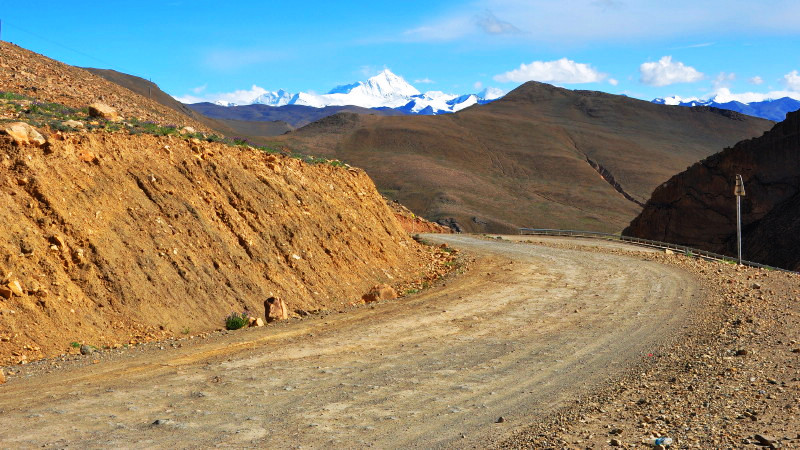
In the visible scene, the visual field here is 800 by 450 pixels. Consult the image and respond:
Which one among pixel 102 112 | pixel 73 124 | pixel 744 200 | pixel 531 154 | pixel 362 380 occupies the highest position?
pixel 531 154

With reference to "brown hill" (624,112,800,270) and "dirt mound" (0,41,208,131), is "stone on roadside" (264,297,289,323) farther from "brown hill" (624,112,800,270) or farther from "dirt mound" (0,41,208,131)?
"brown hill" (624,112,800,270)

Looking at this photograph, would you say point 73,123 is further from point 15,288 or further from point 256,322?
point 256,322

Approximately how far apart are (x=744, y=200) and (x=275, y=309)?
41.2 meters

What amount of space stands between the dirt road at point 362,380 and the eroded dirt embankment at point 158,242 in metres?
1.53

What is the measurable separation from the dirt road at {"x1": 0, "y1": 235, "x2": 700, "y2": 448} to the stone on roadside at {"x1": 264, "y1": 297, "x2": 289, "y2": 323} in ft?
2.27

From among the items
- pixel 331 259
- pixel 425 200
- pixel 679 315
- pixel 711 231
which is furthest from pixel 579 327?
pixel 425 200

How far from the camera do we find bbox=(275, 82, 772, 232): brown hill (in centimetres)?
9138

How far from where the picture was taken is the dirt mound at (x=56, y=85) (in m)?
24.7

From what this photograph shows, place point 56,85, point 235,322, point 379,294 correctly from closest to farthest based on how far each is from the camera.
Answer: point 235,322 < point 379,294 < point 56,85

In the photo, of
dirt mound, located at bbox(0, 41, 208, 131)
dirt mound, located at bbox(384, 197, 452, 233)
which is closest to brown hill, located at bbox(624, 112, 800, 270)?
dirt mound, located at bbox(384, 197, 452, 233)

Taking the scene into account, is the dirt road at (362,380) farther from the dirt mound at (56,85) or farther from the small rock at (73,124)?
the dirt mound at (56,85)

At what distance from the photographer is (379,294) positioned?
18.7 m

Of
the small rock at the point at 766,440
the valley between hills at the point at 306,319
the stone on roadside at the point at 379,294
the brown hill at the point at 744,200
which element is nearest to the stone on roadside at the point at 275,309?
the valley between hills at the point at 306,319

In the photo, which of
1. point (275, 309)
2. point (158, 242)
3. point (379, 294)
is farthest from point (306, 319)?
point (158, 242)
